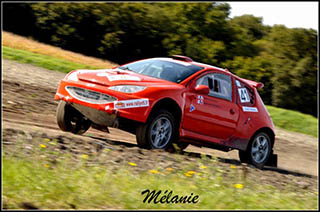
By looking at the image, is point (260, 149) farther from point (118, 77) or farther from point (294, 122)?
point (294, 122)

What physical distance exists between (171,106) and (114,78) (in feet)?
3.49

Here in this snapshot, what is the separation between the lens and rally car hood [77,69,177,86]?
25.2 feet

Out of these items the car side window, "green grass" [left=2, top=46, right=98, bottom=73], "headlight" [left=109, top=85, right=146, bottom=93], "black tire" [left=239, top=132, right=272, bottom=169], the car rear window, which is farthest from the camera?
"green grass" [left=2, top=46, right=98, bottom=73]

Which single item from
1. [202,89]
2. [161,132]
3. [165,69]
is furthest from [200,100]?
[161,132]

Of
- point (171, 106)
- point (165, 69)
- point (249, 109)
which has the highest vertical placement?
point (165, 69)

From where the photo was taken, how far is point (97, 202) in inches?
192

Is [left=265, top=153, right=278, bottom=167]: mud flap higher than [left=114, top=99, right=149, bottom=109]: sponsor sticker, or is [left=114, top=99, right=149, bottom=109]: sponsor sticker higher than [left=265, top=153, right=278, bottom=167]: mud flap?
[left=114, top=99, right=149, bottom=109]: sponsor sticker

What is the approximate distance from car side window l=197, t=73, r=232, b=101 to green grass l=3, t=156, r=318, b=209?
243 cm

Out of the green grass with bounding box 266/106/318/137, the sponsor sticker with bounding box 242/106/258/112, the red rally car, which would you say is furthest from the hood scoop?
the green grass with bounding box 266/106/318/137

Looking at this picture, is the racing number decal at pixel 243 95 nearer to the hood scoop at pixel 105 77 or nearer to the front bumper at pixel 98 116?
the hood scoop at pixel 105 77

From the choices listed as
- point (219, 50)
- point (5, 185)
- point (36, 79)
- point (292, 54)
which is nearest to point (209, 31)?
point (219, 50)

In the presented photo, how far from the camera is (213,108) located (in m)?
8.91

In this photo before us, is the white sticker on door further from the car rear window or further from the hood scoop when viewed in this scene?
the hood scoop

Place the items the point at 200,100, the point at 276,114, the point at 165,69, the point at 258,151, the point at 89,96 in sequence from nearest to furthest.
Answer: the point at 89,96
the point at 200,100
the point at 165,69
the point at 258,151
the point at 276,114
